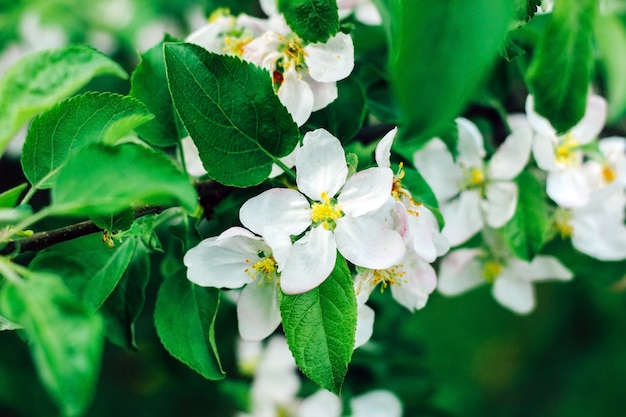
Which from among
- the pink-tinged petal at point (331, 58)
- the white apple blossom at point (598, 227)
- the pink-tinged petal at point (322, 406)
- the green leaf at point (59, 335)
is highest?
the pink-tinged petal at point (331, 58)

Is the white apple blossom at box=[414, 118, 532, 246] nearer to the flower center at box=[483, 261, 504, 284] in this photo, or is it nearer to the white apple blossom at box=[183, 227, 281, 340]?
the flower center at box=[483, 261, 504, 284]

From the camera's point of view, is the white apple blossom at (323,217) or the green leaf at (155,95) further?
the green leaf at (155,95)

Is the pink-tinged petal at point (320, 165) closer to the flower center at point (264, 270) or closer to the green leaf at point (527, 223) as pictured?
the flower center at point (264, 270)

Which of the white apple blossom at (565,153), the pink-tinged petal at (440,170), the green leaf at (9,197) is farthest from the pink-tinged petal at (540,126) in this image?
the green leaf at (9,197)

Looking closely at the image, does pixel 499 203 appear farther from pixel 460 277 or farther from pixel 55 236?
pixel 55 236

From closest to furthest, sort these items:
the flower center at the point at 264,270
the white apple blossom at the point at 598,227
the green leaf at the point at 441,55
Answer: the green leaf at the point at 441,55
the flower center at the point at 264,270
the white apple blossom at the point at 598,227

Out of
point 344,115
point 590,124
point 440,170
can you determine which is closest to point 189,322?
point 344,115
